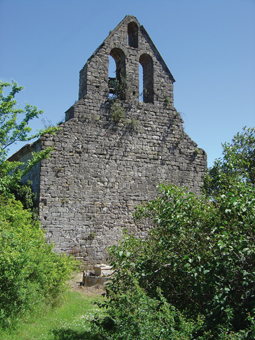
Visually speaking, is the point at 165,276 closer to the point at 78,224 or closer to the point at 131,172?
the point at 78,224

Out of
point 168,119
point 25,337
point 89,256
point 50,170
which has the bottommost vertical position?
point 25,337

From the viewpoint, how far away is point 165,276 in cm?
583

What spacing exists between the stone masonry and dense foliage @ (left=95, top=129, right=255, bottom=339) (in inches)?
157

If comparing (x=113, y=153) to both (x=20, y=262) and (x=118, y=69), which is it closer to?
(x=118, y=69)

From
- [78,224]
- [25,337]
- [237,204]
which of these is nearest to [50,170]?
[78,224]

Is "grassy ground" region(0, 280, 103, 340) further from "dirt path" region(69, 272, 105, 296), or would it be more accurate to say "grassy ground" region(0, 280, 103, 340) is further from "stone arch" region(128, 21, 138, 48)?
"stone arch" region(128, 21, 138, 48)

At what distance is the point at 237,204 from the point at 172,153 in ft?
23.2

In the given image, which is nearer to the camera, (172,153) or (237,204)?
(237,204)

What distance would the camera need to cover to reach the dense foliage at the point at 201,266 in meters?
4.76

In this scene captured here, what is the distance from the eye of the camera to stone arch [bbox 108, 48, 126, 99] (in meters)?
11.5

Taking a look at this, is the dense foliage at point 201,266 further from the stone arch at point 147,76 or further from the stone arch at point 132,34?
the stone arch at point 132,34

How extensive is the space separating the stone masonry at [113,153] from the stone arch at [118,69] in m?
0.04

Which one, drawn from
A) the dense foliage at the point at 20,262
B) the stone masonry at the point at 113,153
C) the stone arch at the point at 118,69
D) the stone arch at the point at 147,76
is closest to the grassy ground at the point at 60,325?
the dense foliage at the point at 20,262

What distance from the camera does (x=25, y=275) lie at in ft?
19.3
